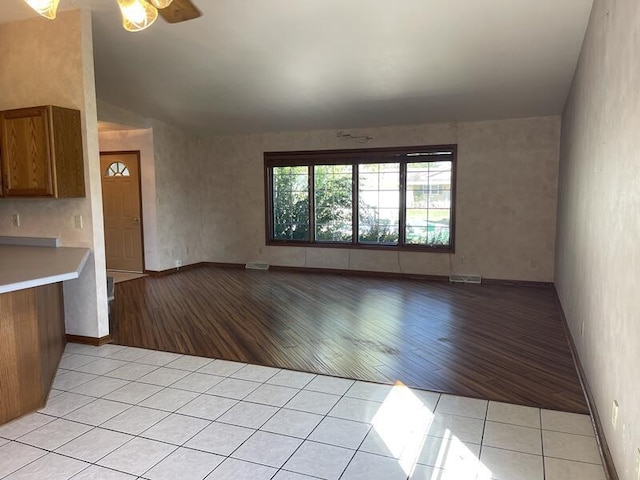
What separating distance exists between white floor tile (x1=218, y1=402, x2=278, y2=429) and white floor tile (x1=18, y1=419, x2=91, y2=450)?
32.5 inches

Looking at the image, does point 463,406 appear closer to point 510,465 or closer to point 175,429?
point 510,465

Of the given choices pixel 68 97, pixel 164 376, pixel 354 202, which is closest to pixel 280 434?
pixel 164 376

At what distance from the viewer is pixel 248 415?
277 centimetres

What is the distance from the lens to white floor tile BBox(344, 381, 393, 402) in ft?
9.85

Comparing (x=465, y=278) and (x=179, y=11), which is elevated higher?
(x=179, y=11)

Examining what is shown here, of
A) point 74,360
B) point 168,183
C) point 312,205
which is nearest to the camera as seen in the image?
point 74,360

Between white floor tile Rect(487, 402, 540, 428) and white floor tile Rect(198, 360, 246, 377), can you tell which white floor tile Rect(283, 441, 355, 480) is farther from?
white floor tile Rect(198, 360, 246, 377)

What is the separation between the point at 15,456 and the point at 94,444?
15.0 inches

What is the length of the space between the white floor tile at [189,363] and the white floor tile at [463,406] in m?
1.88

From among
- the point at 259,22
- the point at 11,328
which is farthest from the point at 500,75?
the point at 11,328

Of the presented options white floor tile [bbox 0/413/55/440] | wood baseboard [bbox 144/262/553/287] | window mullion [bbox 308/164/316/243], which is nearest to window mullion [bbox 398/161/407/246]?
wood baseboard [bbox 144/262/553/287]

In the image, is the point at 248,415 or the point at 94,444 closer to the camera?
the point at 94,444

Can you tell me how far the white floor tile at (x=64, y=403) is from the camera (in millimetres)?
2854

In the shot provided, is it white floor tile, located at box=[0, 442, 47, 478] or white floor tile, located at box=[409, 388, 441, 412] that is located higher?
white floor tile, located at box=[409, 388, 441, 412]
